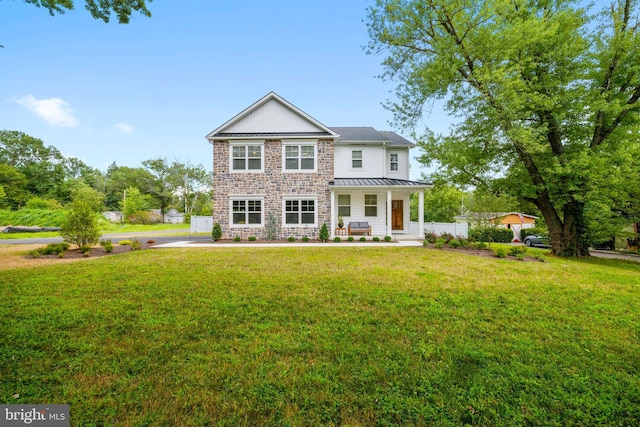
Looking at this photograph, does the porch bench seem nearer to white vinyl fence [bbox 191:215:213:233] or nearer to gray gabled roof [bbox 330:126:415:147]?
gray gabled roof [bbox 330:126:415:147]

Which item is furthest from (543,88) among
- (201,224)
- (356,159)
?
(201,224)

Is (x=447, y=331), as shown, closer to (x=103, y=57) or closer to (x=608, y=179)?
(x=608, y=179)

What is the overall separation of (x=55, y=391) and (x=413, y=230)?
1815 cm

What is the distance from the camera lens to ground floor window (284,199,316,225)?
14703 millimetres

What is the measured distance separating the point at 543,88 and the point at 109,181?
67569 mm

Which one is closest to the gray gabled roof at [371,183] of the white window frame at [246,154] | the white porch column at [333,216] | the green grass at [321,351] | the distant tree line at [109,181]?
the white porch column at [333,216]

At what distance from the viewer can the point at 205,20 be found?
15.5m

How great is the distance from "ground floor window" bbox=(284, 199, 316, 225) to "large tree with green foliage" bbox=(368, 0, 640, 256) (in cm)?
744

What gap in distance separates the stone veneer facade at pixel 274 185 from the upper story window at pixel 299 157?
298 mm

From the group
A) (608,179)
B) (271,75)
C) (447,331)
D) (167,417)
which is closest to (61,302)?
(167,417)

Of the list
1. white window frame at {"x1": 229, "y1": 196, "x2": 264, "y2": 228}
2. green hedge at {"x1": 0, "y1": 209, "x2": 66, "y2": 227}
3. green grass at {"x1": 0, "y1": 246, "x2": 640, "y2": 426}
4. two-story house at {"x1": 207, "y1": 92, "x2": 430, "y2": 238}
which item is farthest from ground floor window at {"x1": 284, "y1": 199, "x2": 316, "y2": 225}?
green hedge at {"x1": 0, "y1": 209, "x2": 66, "y2": 227}

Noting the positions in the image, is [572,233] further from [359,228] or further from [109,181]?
[109,181]

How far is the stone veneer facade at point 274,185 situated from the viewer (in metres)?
14.6

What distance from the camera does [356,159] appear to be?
16.4 meters
